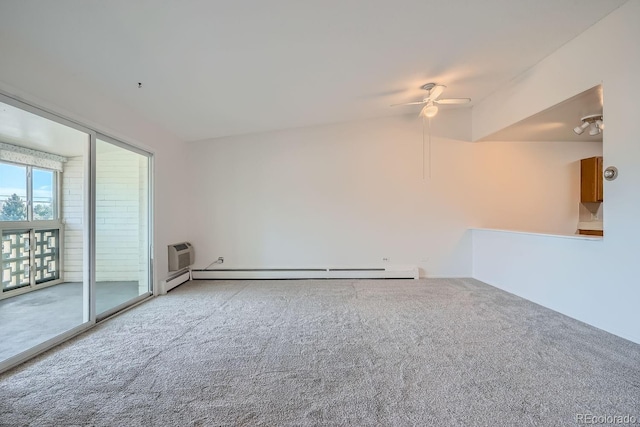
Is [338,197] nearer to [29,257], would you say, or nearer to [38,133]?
[38,133]

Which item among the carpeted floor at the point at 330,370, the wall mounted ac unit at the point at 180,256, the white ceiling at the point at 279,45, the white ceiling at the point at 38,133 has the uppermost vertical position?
the white ceiling at the point at 279,45

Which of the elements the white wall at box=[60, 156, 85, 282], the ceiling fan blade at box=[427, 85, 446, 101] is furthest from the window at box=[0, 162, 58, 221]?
the ceiling fan blade at box=[427, 85, 446, 101]

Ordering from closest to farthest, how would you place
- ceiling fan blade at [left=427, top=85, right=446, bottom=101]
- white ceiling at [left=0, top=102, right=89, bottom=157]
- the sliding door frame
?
the sliding door frame < white ceiling at [left=0, top=102, right=89, bottom=157] < ceiling fan blade at [left=427, top=85, right=446, bottom=101]

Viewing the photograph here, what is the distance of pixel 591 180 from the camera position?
4.45 m

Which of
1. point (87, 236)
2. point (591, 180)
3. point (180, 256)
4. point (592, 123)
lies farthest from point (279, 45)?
point (591, 180)

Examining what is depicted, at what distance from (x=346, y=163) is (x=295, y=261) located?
2.01 m

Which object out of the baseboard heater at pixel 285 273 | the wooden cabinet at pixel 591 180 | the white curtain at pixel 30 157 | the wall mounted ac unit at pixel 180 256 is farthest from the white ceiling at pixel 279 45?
the baseboard heater at pixel 285 273

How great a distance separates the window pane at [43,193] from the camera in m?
3.41

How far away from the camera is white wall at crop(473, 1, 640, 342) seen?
2.39 metres

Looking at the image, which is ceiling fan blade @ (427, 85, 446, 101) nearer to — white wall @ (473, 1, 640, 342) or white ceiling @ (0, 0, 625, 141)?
white ceiling @ (0, 0, 625, 141)

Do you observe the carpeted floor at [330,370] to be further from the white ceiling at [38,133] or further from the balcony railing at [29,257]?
the white ceiling at [38,133]

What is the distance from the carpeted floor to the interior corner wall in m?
1.62

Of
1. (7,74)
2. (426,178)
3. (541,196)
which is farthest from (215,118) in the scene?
(541,196)

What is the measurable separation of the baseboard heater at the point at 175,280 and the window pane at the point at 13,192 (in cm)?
181
